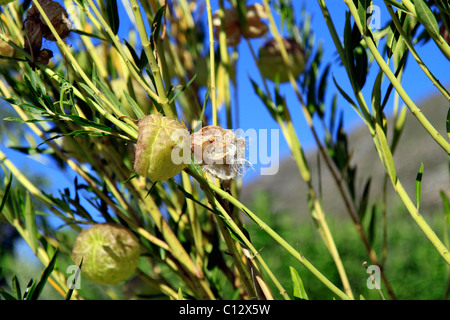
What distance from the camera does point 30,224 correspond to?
58 centimetres

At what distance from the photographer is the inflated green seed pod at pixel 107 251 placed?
0.54 m

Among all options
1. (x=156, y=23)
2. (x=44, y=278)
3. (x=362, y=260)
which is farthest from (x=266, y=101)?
(x=362, y=260)

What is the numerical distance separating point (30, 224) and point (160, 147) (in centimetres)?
31

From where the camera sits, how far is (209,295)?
58 cm

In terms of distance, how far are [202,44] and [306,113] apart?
25 cm

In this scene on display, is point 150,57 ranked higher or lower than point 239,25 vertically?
lower

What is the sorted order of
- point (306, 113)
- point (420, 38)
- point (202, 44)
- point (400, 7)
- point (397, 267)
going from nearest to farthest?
1. point (400, 7)
2. point (420, 38)
3. point (306, 113)
4. point (202, 44)
5. point (397, 267)

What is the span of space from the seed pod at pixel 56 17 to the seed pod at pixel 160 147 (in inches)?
6.7

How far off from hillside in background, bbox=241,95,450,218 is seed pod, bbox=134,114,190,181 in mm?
4177

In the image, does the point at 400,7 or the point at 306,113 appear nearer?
the point at 400,7

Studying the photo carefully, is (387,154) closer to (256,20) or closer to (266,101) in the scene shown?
(266,101)

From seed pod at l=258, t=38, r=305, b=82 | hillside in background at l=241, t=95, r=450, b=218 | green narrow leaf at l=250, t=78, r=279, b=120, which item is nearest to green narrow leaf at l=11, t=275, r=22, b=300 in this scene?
green narrow leaf at l=250, t=78, r=279, b=120

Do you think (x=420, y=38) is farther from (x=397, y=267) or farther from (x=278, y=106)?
(x=397, y=267)
